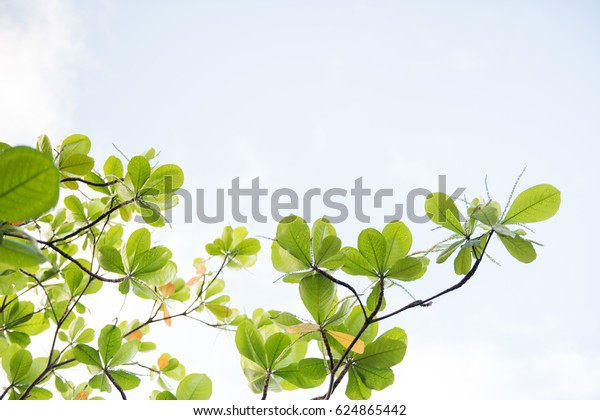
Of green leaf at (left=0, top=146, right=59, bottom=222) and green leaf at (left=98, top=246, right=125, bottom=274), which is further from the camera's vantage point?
green leaf at (left=98, top=246, right=125, bottom=274)

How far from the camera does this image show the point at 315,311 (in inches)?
42.9

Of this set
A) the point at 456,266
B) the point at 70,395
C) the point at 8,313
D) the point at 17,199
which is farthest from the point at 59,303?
the point at 456,266

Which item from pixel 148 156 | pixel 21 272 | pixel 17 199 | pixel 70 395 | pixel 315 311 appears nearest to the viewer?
pixel 17 199

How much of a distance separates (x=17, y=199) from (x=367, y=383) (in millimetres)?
961

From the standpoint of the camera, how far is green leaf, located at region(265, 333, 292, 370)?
3.85 ft

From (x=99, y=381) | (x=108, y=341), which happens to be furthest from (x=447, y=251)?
(x=99, y=381)

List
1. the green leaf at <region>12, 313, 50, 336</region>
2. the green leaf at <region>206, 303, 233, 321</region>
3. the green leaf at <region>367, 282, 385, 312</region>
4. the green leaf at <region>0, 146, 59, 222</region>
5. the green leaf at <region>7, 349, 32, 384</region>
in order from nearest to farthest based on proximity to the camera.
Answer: the green leaf at <region>0, 146, 59, 222</region>
the green leaf at <region>367, 282, 385, 312</region>
the green leaf at <region>7, 349, 32, 384</region>
the green leaf at <region>12, 313, 50, 336</region>
the green leaf at <region>206, 303, 233, 321</region>

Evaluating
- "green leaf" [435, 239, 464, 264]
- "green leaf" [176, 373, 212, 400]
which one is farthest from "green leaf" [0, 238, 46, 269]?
"green leaf" [435, 239, 464, 264]

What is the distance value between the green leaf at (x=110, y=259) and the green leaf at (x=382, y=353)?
2.67 ft

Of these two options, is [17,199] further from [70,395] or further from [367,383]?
[70,395]

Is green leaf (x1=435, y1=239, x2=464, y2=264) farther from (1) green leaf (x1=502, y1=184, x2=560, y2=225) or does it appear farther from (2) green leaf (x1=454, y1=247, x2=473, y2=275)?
(1) green leaf (x1=502, y1=184, x2=560, y2=225)

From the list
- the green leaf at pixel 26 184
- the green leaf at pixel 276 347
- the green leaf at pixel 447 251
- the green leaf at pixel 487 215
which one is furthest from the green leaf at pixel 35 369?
the green leaf at pixel 487 215

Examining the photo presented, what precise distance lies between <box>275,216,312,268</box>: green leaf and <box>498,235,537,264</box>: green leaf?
51 cm

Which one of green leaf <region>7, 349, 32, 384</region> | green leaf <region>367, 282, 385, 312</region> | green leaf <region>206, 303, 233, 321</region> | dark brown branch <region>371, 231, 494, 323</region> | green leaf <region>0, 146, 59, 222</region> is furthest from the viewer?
green leaf <region>206, 303, 233, 321</region>
